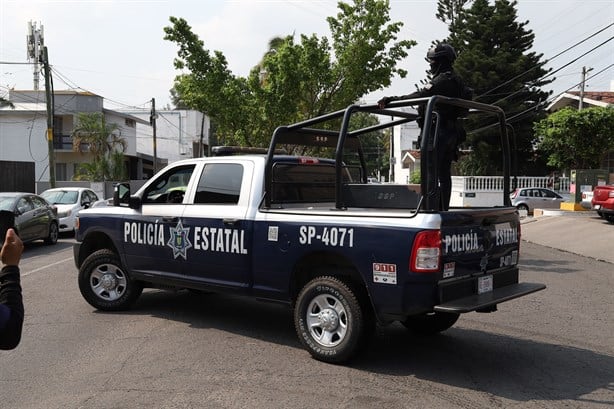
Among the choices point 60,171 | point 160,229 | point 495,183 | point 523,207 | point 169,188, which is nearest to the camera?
point 160,229

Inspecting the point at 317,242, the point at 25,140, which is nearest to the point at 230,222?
the point at 317,242

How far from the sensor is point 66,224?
18.5m

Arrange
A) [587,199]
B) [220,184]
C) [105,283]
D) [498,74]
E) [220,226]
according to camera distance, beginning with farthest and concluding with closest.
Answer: [498,74] → [587,199] → [105,283] → [220,184] → [220,226]

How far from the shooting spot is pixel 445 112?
6312 millimetres

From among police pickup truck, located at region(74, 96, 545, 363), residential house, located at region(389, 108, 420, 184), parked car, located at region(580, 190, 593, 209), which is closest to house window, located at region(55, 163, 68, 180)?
residential house, located at region(389, 108, 420, 184)

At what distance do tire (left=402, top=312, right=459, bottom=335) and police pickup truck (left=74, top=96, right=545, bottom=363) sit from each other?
15 millimetres

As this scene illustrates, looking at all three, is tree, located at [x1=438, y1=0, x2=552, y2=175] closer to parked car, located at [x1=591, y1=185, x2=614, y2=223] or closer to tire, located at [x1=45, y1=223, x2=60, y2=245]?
parked car, located at [x1=591, y1=185, x2=614, y2=223]

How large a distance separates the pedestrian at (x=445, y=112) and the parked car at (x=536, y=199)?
24961 mm

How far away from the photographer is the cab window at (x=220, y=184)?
6609 mm

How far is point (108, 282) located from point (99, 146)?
33.8 meters

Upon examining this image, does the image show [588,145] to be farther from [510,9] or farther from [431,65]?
[431,65]

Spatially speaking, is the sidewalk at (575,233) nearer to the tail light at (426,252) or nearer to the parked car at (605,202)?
the parked car at (605,202)

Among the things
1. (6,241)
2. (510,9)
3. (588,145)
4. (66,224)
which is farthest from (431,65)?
(510,9)

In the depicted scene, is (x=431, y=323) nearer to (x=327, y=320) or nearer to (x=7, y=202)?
(x=327, y=320)
